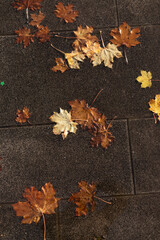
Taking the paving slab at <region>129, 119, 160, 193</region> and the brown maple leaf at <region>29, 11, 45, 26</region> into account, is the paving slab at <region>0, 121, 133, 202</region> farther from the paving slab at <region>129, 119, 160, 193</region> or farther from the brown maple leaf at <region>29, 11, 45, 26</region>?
the brown maple leaf at <region>29, 11, 45, 26</region>

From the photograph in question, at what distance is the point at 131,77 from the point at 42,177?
171 centimetres

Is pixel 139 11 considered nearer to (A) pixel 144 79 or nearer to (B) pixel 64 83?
(A) pixel 144 79

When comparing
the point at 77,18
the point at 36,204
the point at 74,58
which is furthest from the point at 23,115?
the point at 77,18

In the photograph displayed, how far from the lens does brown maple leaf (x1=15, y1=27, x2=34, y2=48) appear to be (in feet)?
10.1

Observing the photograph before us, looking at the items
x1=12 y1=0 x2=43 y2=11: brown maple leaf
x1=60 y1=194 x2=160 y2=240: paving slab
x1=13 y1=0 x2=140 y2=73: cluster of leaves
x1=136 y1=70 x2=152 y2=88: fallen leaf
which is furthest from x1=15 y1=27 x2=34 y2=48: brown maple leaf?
x1=60 y1=194 x2=160 y2=240: paving slab

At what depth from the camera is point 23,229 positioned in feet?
9.10

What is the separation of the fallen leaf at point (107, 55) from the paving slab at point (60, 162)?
31.5 inches

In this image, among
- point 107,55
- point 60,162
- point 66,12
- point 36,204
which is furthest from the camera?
point 66,12

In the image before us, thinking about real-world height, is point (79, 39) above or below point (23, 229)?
above

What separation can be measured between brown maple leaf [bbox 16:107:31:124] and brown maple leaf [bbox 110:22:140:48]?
1.44 metres

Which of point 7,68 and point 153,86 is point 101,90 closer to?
point 153,86

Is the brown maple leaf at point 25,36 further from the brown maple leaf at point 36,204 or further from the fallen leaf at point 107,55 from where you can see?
the brown maple leaf at point 36,204

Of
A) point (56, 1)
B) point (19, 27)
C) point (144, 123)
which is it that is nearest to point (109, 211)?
point (144, 123)

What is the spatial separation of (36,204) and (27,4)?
2583 mm
